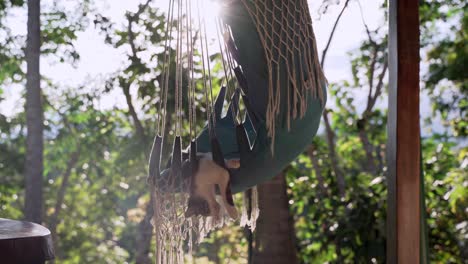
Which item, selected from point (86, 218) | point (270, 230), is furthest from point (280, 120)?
point (86, 218)

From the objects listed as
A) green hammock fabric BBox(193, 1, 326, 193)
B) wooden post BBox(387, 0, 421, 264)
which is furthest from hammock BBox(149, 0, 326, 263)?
wooden post BBox(387, 0, 421, 264)

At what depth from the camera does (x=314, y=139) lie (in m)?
4.01

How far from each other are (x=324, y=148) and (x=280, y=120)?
115 inches

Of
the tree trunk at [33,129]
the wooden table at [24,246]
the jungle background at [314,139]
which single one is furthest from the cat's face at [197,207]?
the tree trunk at [33,129]

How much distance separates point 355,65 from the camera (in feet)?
14.9

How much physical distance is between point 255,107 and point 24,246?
514 millimetres

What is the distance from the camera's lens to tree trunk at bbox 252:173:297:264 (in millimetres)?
3104

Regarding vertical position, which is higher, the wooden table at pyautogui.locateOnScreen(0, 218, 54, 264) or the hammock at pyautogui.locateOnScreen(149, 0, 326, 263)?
the hammock at pyautogui.locateOnScreen(149, 0, 326, 263)

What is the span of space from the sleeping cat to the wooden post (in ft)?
1.00

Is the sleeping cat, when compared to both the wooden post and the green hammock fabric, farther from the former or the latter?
the wooden post

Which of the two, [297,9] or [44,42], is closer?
[297,9]

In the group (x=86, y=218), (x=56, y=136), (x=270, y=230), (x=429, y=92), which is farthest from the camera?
(x=86, y=218)

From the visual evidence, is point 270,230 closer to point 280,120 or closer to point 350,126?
point 350,126

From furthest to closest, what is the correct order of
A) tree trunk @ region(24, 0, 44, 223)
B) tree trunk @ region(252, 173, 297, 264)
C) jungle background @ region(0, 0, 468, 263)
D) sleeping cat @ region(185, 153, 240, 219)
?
tree trunk @ region(24, 0, 44, 223)
jungle background @ region(0, 0, 468, 263)
tree trunk @ region(252, 173, 297, 264)
sleeping cat @ region(185, 153, 240, 219)
